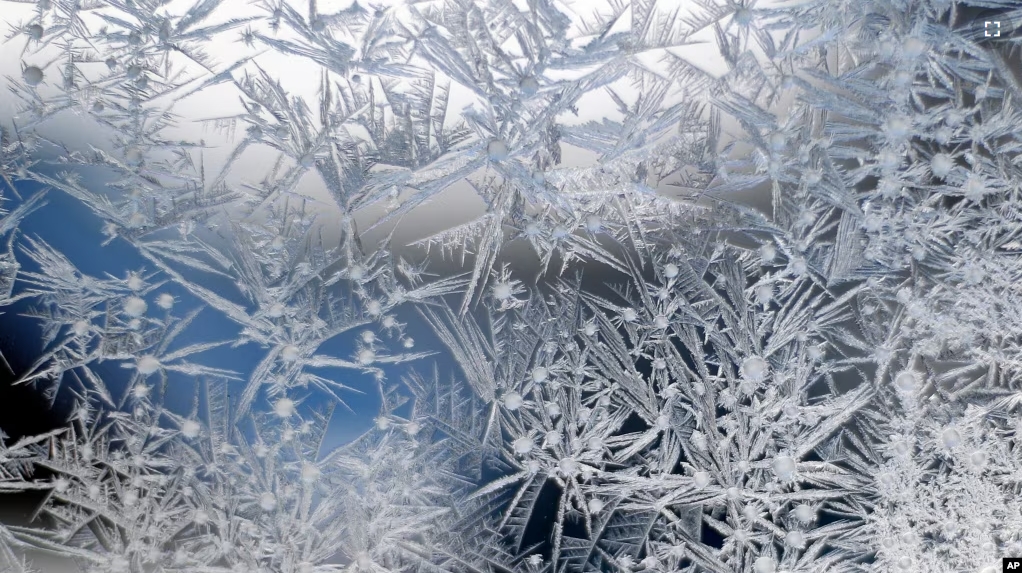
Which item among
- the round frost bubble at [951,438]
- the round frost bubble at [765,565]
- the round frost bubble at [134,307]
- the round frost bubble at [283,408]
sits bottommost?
the round frost bubble at [765,565]

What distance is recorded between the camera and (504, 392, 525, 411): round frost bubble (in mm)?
549

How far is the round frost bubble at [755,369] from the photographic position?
21.1 inches

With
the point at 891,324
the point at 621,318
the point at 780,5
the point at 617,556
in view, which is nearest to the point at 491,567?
the point at 617,556

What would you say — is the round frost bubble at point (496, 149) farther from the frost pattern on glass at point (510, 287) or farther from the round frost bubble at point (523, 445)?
the round frost bubble at point (523, 445)

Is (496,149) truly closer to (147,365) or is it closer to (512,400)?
(512,400)

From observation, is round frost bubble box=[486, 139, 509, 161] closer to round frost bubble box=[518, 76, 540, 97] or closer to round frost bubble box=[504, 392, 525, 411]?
round frost bubble box=[518, 76, 540, 97]

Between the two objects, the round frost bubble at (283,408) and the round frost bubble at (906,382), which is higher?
the round frost bubble at (283,408)

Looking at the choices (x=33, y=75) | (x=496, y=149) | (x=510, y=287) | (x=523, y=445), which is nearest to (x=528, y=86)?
(x=496, y=149)

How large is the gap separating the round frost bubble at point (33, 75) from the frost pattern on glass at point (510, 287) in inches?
0.4

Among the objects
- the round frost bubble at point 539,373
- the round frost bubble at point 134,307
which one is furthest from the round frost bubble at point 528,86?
the round frost bubble at point 134,307

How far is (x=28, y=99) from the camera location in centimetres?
55

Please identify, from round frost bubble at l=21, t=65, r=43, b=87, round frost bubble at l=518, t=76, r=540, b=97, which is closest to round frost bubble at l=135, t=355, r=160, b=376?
round frost bubble at l=21, t=65, r=43, b=87

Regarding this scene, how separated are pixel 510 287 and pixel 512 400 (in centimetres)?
9

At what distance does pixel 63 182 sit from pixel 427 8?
1.08ft
